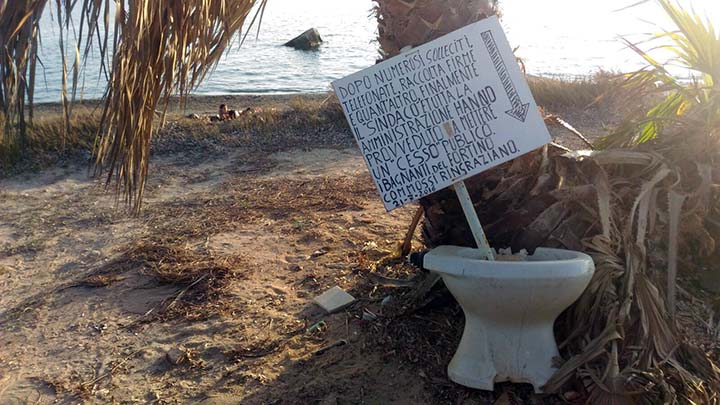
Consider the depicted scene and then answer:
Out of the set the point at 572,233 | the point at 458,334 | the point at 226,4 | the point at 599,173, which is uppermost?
the point at 226,4

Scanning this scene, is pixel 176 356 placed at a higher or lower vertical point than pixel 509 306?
lower

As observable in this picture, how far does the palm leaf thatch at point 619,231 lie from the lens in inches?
112

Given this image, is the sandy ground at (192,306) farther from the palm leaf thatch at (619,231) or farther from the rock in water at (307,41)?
the rock in water at (307,41)

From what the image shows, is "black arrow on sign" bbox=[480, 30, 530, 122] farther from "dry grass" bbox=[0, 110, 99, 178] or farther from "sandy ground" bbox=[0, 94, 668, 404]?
"dry grass" bbox=[0, 110, 99, 178]

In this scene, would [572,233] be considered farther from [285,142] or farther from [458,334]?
[285,142]

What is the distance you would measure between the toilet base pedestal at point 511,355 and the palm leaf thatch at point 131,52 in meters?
1.80

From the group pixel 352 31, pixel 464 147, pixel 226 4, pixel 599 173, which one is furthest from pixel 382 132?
pixel 352 31

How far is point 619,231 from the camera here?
3385 millimetres

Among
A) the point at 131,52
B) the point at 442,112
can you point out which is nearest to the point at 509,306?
the point at 442,112

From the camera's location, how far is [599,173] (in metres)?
3.44

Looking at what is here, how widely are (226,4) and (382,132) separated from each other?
982 mm

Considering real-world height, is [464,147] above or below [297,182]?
above

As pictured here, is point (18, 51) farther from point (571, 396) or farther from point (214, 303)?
point (571, 396)

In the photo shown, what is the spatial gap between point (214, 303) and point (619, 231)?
245cm
